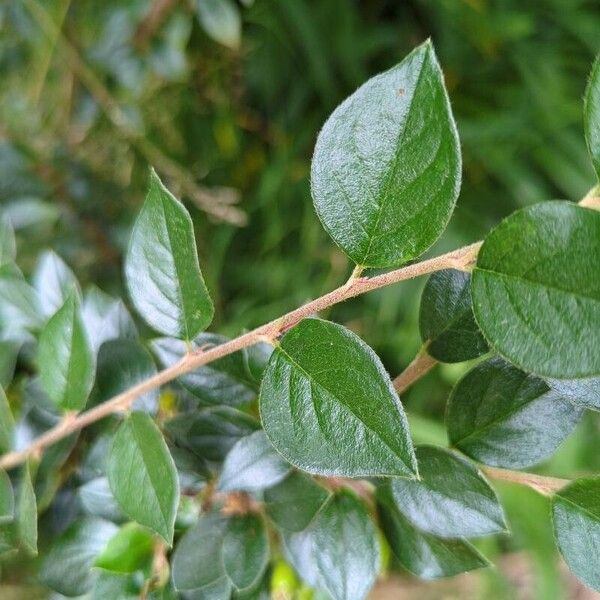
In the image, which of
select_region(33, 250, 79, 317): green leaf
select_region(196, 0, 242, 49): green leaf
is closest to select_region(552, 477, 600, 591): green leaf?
select_region(33, 250, 79, 317): green leaf

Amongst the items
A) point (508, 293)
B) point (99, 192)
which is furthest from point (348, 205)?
point (99, 192)

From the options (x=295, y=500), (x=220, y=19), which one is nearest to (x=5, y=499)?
(x=295, y=500)

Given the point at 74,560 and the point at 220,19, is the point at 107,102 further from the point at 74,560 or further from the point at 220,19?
the point at 74,560

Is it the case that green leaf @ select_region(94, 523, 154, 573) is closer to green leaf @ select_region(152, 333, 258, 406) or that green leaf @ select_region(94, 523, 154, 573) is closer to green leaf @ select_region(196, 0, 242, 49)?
green leaf @ select_region(152, 333, 258, 406)

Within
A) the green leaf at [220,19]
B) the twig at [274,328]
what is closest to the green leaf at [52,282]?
the twig at [274,328]

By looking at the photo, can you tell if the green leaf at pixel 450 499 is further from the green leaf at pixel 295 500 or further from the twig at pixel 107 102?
the twig at pixel 107 102
